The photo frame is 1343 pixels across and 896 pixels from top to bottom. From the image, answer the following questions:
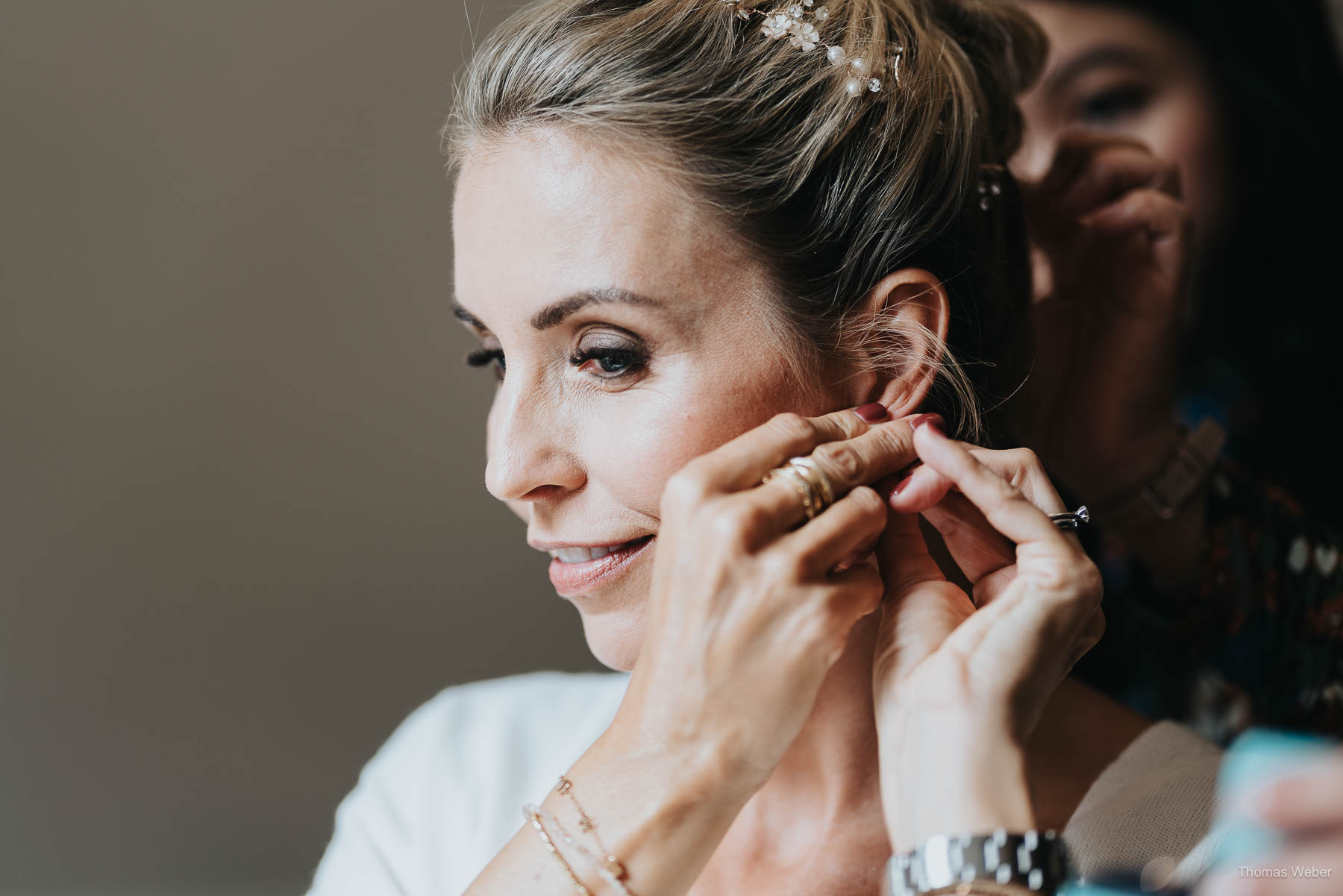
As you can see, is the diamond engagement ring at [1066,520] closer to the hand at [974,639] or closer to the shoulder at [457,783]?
the hand at [974,639]

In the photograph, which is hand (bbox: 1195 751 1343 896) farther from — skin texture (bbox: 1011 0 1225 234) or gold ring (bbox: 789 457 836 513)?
skin texture (bbox: 1011 0 1225 234)

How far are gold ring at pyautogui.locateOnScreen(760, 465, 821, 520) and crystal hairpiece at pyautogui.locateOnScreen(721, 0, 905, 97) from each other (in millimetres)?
455

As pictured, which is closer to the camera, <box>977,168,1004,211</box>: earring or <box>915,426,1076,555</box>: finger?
<box>915,426,1076,555</box>: finger

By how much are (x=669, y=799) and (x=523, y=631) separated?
1.50 meters

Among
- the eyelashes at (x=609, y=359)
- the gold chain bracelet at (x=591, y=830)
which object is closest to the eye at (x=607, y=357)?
the eyelashes at (x=609, y=359)

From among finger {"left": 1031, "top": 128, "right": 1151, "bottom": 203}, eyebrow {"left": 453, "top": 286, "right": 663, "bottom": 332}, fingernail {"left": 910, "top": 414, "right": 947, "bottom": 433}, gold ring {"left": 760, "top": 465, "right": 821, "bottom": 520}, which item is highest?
finger {"left": 1031, "top": 128, "right": 1151, "bottom": 203}

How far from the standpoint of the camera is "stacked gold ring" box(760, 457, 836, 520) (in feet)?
2.79

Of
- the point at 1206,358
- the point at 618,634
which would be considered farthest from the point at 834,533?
the point at 1206,358

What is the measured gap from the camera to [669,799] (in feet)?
2.87

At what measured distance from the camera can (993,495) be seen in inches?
34.3

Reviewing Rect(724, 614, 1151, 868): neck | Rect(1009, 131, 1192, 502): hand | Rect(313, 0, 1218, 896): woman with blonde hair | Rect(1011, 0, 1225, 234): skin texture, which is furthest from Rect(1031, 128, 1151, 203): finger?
Rect(724, 614, 1151, 868): neck

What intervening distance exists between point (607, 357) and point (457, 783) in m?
0.84

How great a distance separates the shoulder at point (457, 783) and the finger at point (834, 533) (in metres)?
0.82

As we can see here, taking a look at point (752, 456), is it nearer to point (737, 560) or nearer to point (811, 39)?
point (737, 560)
